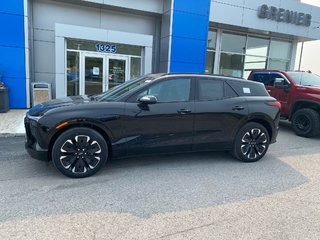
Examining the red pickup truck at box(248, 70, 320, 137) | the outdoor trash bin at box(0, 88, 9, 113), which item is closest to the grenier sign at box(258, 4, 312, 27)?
the red pickup truck at box(248, 70, 320, 137)

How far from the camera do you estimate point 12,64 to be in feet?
31.7

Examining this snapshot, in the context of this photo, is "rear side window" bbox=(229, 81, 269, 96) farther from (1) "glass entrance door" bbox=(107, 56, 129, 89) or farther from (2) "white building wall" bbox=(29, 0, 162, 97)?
(2) "white building wall" bbox=(29, 0, 162, 97)

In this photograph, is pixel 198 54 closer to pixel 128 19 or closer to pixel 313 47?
pixel 128 19

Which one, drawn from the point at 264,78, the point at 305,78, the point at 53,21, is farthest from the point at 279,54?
the point at 53,21

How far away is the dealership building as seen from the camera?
9.74 m

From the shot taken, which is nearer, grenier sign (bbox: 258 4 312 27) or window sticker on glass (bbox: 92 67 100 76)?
window sticker on glass (bbox: 92 67 100 76)

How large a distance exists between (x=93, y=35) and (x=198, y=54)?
15.5 feet

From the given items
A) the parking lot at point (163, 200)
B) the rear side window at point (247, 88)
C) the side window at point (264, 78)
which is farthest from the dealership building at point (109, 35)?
the rear side window at point (247, 88)

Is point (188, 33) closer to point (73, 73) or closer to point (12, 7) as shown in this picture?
point (73, 73)

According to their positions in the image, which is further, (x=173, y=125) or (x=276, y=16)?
(x=276, y=16)

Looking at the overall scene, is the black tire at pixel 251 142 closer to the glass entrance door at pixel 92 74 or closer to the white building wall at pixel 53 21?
the glass entrance door at pixel 92 74

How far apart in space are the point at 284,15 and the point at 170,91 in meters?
12.4

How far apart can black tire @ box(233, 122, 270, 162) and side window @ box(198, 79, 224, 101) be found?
0.84 meters

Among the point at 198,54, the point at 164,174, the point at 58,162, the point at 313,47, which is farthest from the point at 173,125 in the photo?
the point at 313,47
